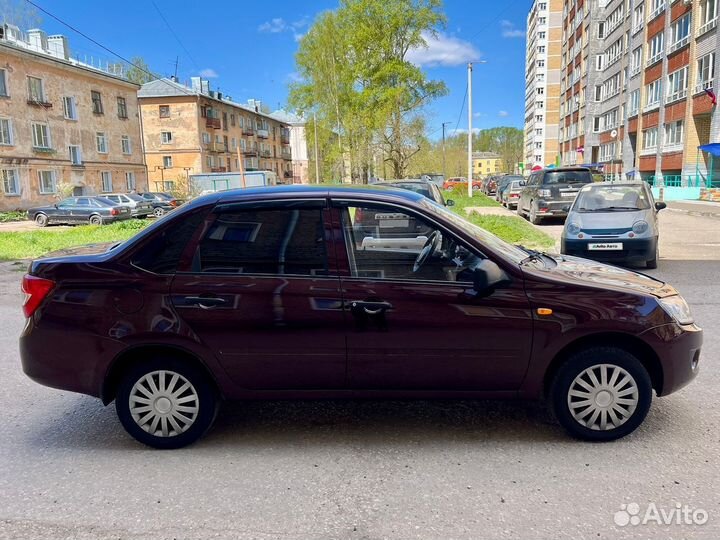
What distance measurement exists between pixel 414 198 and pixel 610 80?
5488 centimetres

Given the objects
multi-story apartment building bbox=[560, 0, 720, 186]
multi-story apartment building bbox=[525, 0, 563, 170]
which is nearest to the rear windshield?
multi-story apartment building bbox=[560, 0, 720, 186]

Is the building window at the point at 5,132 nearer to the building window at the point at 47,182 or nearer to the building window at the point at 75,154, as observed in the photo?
the building window at the point at 47,182

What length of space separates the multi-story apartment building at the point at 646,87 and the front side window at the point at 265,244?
32586 millimetres

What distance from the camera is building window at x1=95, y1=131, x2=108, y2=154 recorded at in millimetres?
40719

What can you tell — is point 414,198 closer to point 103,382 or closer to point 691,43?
point 103,382

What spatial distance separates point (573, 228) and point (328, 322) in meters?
7.96

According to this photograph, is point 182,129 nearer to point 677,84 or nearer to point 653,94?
point 653,94

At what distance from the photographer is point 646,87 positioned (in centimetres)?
3959

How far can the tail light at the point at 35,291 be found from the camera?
3.55 metres

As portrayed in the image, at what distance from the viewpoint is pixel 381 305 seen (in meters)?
3.37

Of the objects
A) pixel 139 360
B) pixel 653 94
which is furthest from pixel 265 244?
pixel 653 94

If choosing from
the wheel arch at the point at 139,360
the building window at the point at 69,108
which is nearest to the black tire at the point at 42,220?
the building window at the point at 69,108

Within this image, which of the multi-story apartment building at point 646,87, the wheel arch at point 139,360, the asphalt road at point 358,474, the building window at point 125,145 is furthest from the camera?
the building window at point 125,145

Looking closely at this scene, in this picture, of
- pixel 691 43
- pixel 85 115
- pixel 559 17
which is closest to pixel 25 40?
pixel 85 115
